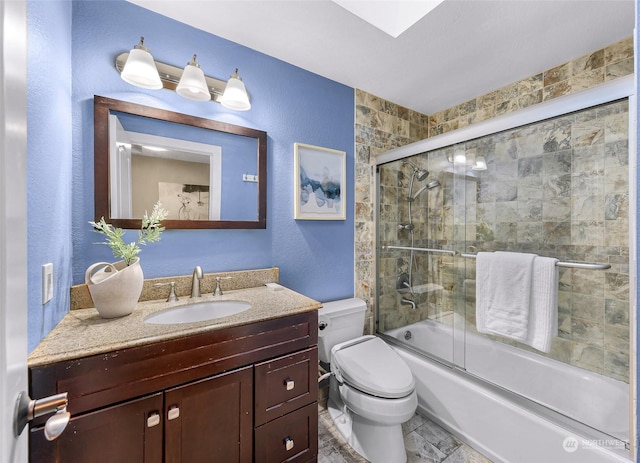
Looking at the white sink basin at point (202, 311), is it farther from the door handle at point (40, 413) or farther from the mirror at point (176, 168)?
the door handle at point (40, 413)

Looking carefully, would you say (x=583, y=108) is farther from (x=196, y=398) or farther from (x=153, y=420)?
(x=153, y=420)

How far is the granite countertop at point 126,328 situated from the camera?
2.70 feet

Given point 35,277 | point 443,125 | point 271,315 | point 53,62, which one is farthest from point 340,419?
point 443,125

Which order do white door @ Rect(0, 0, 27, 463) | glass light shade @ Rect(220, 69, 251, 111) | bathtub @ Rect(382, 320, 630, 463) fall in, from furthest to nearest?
glass light shade @ Rect(220, 69, 251, 111) → bathtub @ Rect(382, 320, 630, 463) → white door @ Rect(0, 0, 27, 463)

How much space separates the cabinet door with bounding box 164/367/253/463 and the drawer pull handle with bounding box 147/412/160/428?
0.03 m

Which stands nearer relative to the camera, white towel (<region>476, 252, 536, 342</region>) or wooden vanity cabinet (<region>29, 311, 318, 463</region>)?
wooden vanity cabinet (<region>29, 311, 318, 463</region>)

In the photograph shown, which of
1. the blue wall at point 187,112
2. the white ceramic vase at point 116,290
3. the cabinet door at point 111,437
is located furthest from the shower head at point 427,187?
the cabinet door at point 111,437

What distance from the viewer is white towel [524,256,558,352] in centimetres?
148

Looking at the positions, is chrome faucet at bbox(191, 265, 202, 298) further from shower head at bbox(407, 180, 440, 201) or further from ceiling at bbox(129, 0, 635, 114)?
shower head at bbox(407, 180, 440, 201)

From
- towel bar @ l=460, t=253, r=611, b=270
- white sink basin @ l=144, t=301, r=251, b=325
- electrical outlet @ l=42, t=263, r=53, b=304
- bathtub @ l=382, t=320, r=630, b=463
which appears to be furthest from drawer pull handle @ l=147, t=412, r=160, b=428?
towel bar @ l=460, t=253, r=611, b=270

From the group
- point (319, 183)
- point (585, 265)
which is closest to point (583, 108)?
point (585, 265)

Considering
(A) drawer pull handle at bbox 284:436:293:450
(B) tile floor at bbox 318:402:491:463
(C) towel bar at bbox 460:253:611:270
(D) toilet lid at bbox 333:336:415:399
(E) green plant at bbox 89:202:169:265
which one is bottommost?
(B) tile floor at bbox 318:402:491:463

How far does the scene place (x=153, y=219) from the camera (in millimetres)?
1244

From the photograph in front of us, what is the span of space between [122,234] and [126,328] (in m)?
0.49
